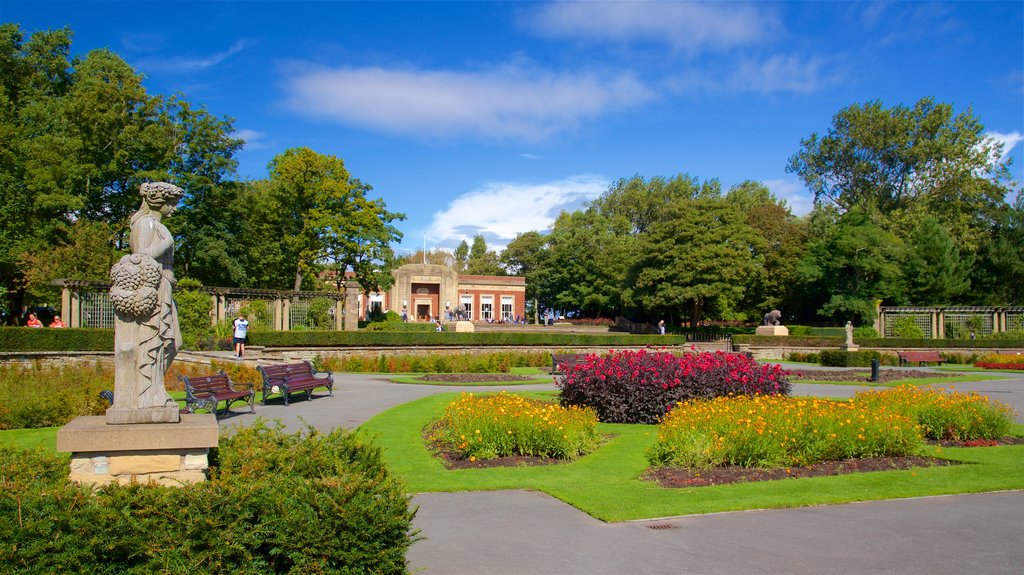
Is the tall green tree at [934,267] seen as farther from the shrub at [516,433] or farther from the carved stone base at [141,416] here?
the carved stone base at [141,416]

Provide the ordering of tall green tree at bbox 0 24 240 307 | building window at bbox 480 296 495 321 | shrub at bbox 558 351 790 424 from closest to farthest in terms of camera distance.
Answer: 1. shrub at bbox 558 351 790 424
2. tall green tree at bbox 0 24 240 307
3. building window at bbox 480 296 495 321

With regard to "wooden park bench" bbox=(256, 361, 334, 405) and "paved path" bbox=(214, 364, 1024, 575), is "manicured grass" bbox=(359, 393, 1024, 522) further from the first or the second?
"wooden park bench" bbox=(256, 361, 334, 405)

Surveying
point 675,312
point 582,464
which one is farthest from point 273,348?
point 675,312

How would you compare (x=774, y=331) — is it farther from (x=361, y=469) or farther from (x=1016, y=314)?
(x=361, y=469)

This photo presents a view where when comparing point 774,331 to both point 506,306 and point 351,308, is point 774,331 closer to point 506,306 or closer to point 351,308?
point 351,308

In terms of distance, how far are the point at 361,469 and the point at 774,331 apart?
115 feet

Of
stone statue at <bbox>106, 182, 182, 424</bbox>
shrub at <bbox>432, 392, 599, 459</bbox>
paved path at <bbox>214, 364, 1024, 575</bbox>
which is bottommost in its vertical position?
paved path at <bbox>214, 364, 1024, 575</bbox>

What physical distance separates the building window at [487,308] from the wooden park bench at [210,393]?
5455cm

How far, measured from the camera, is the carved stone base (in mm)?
5520

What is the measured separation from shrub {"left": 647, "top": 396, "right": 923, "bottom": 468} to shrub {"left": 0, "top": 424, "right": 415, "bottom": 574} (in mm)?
5299

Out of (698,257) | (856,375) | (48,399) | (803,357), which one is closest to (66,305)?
(48,399)

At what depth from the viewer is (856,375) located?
24547mm

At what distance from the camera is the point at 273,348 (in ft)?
84.7

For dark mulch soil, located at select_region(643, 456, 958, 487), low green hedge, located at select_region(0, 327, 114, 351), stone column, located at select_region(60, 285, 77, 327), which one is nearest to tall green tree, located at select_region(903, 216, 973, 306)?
dark mulch soil, located at select_region(643, 456, 958, 487)
